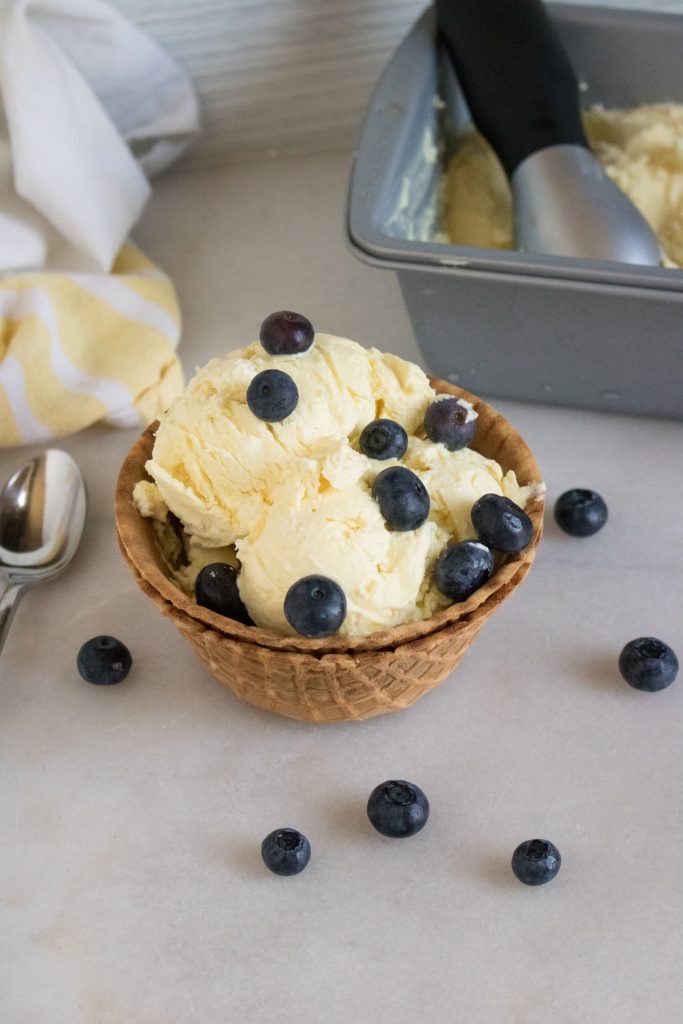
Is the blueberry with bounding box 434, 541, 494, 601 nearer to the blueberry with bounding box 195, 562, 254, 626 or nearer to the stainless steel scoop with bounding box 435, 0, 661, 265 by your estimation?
the blueberry with bounding box 195, 562, 254, 626

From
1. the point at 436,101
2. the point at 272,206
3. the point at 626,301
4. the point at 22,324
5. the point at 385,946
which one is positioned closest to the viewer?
the point at 385,946

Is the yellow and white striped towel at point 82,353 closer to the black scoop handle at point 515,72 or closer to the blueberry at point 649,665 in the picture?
the black scoop handle at point 515,72

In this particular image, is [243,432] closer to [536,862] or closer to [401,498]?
[401,498]

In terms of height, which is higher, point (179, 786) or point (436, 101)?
point (436, 101)

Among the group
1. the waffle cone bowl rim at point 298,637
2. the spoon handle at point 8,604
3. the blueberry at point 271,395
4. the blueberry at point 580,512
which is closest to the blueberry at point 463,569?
the waffle cone bowl rim at point 298,637

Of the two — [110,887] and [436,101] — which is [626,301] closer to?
[436,101]

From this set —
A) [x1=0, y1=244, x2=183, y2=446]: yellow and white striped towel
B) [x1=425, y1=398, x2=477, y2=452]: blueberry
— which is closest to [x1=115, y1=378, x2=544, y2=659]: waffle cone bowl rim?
[x1=425, y1=398, x2=477, y2=452]: blueberry

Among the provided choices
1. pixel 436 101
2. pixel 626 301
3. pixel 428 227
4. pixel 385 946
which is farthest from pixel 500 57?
pixel 385 946
